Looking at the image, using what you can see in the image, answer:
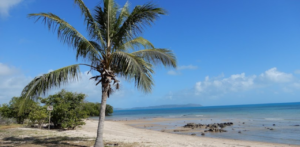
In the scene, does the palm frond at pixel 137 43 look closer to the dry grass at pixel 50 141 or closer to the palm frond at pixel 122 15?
the palm frond at pixel 122 15

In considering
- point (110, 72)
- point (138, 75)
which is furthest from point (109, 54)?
point (138, 75)

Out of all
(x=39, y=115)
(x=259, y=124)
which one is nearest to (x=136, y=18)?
(x=39, y=115)

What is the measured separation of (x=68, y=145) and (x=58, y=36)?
14.0 feet

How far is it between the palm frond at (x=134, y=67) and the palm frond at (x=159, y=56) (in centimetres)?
57

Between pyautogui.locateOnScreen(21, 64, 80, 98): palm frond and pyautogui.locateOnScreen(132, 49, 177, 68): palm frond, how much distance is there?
2.52 m

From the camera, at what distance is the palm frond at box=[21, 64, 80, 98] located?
7.35m

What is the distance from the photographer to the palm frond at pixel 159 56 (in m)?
8.28

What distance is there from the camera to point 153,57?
334 inches

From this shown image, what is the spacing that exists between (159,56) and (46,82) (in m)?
4.03

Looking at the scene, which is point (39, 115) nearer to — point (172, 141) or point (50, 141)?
point (50, 141)

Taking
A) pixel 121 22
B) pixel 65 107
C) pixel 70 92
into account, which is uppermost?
pixel 121 22

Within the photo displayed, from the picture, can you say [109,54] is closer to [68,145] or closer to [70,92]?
[68,145]

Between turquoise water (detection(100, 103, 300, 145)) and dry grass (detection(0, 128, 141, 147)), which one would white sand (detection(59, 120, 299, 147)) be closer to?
dry grass (detection(0, 128, 141, 147))

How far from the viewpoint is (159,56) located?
27.6 ft
